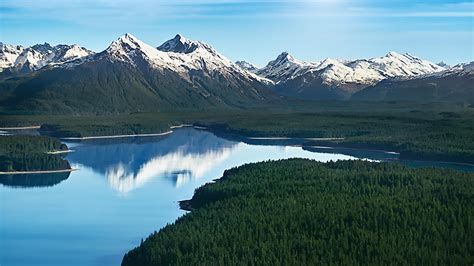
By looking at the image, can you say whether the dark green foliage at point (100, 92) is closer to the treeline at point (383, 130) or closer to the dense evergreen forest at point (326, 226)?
the treeline at point (383, 130)

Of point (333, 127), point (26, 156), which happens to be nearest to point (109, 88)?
point (333, 127)

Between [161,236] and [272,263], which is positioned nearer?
[272,263]

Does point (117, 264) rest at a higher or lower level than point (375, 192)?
lower

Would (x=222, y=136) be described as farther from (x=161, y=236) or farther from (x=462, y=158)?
(x=161, y=236)

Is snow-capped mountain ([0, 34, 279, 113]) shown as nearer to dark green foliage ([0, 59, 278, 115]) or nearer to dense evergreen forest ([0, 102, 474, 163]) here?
dark green foliage ([0, 59, 278, 115])

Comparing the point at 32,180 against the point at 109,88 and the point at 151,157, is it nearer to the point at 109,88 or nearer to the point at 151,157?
the point at 151,157

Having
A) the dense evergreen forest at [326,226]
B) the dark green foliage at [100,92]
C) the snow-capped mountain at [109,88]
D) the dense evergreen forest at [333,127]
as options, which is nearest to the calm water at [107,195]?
the dense evergreen forest at [333,127]

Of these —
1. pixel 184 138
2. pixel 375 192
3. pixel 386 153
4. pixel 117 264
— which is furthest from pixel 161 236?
pixel 184 138

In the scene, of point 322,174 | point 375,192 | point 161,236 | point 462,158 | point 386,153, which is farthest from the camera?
point 386,153
